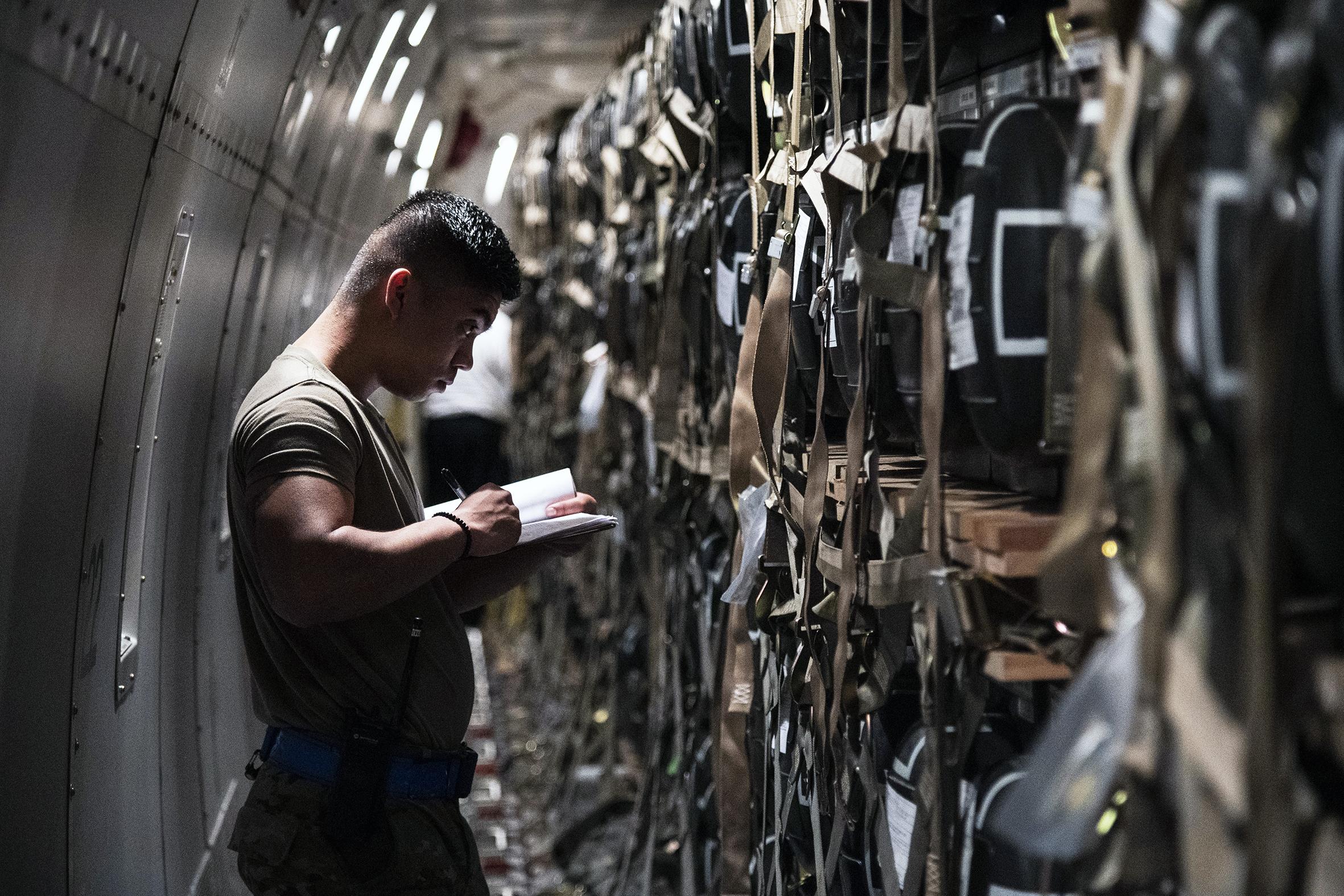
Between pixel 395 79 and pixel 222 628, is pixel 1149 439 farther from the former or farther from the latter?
pixel 395 79

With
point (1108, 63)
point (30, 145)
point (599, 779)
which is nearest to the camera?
point (1108, 63)

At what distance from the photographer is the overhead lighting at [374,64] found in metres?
5.00

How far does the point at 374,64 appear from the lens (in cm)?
517

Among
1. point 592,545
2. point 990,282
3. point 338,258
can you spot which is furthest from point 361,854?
point 338,258

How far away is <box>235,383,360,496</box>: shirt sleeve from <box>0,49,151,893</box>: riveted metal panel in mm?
327

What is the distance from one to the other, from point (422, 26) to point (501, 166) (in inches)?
265

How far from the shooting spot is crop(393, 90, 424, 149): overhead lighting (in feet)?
Answer: 23.6

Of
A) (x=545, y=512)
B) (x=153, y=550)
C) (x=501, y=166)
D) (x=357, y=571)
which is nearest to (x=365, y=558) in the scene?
(x=357, y=571)

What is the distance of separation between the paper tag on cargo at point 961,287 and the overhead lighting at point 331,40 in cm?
284

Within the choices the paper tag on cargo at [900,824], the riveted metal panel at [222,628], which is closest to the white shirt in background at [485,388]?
the riveted metal panel at [222,628]

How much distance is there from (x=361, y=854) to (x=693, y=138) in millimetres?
1830

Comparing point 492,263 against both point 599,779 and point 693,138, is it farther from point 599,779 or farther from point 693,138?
point 599,779

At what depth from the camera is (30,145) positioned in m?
1.86

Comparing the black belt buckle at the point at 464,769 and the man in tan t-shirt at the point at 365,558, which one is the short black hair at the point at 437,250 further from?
the black belt buckle at the point at 464,769
